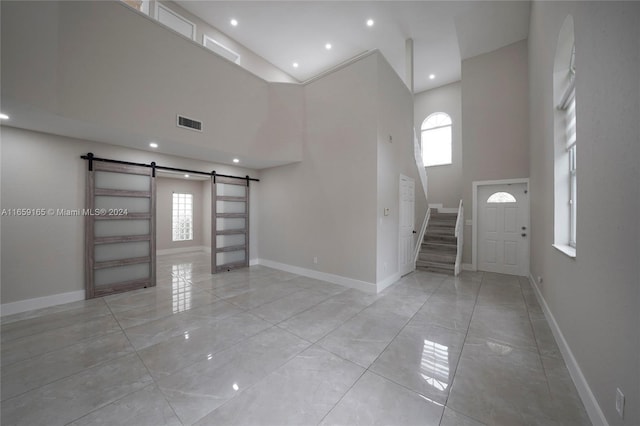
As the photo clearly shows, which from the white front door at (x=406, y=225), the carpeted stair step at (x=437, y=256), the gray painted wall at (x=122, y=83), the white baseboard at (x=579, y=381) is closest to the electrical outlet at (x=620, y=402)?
the white baseboard at (x=579, y=381)

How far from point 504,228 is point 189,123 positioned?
23.8ft

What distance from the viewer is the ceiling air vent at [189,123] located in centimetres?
395

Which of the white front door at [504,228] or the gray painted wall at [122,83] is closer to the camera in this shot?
the gray painted wall at [122,83]

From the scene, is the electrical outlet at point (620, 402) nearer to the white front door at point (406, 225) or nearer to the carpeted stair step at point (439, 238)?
the white front door at point (406, 225)

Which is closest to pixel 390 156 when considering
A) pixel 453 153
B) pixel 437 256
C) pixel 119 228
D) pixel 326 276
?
pixel 326 276

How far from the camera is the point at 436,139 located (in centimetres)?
872

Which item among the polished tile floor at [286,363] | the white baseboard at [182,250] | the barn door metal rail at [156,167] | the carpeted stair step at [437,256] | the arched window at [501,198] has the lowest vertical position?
the polished tile floor at [286,363]

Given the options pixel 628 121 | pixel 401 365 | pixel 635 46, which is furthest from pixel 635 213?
pixel 401 365

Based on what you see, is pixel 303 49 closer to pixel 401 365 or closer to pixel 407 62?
pixel 407 62

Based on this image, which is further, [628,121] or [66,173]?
[66,173]

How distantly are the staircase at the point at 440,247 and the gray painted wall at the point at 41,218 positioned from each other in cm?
705

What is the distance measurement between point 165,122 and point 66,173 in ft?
6.09

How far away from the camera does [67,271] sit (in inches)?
149

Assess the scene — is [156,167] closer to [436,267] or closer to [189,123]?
[189,123]
